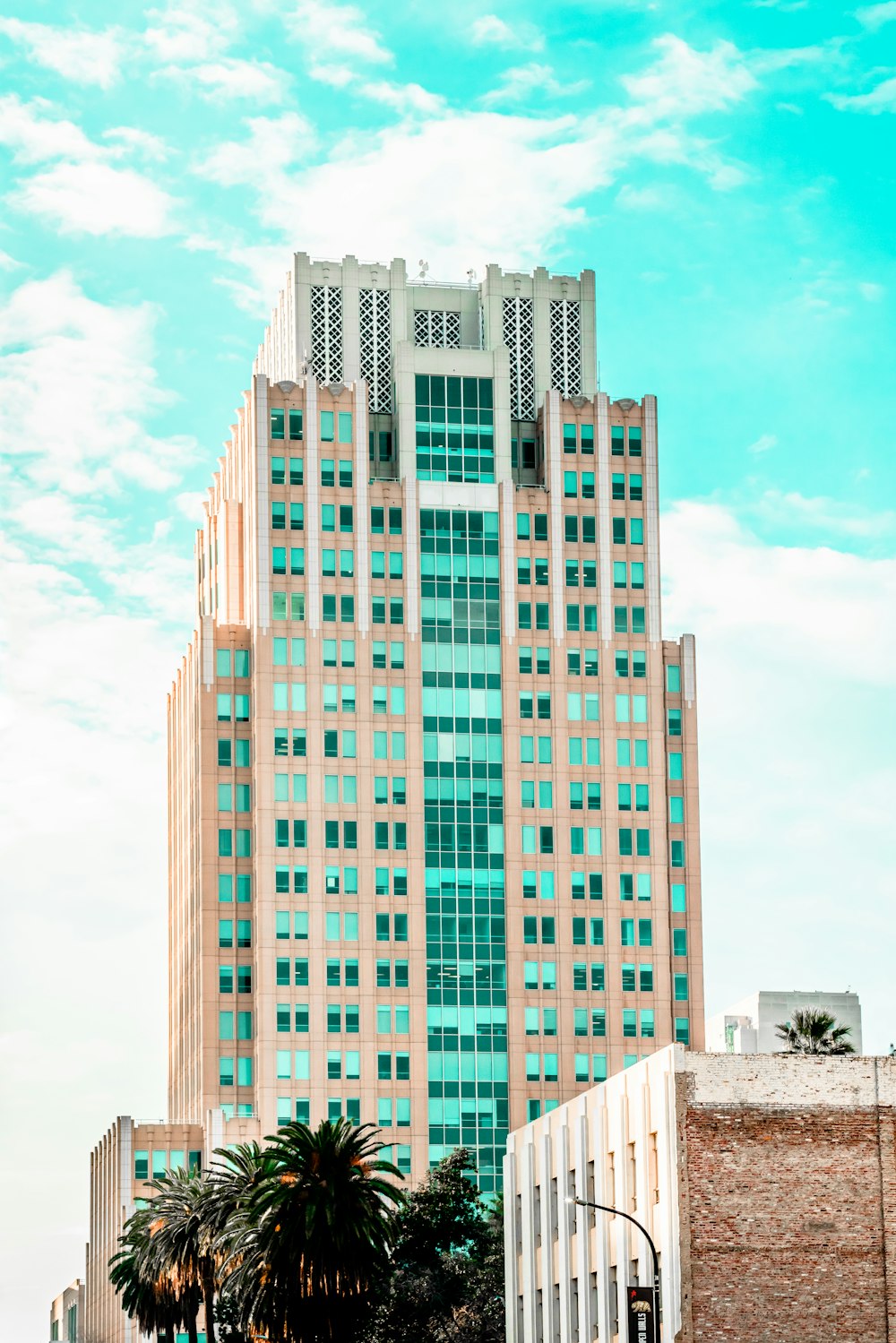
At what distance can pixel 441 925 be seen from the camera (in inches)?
6442

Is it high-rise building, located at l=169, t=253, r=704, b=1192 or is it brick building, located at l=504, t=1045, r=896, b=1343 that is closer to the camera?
brick building, located at l=504, t=1045, r=896, b=1343

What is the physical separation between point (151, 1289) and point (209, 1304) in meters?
11.0

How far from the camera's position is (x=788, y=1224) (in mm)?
83000

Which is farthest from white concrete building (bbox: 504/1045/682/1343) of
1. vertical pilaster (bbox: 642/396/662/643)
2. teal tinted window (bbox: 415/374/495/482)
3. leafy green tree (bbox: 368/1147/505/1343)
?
teal tinted window (bbox: 415/374/495/482)

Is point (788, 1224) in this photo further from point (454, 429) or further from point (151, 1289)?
point (454, 429)

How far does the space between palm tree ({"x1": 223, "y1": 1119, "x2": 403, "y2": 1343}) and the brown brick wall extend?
73.4ft

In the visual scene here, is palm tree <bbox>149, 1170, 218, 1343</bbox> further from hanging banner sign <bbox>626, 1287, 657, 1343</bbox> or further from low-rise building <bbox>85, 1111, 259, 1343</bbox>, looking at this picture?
hanging banner sign <bbox>626, 1287, 657, 1343</bbox>

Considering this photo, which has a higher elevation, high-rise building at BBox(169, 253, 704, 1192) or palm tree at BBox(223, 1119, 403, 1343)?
high-rise building at BBox(169, 253, 704, 1192)

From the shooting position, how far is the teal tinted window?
17312 centimetres

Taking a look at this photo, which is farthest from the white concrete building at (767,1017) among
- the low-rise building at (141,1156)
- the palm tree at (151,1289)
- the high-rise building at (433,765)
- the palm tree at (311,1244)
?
the palm tree at (311,1244)

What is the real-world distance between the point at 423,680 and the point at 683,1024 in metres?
28.8

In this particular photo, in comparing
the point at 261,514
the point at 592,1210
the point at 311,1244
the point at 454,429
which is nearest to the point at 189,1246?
the point at 311,1244

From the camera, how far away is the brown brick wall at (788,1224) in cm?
8212

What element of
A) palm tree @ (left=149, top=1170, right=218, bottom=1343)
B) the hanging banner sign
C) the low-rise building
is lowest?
the hanging banner sign
